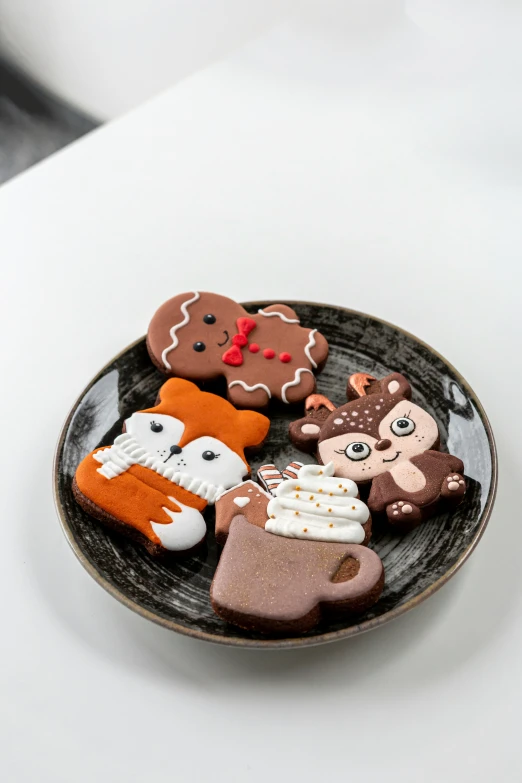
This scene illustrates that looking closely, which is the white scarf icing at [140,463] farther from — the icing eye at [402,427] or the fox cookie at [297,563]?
the icing eye at [402,427]

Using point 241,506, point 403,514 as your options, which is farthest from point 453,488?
point 241,506

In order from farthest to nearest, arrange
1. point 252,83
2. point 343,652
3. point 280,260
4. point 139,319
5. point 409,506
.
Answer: point 252,83 < point 280,260 < point 139,319 < point 409,506 < point 343,652

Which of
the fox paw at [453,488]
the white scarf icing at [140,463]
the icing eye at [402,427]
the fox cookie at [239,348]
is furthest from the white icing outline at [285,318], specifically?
the fox paw at [453,488]

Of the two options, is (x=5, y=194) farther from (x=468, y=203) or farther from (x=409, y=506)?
(x=409, y=506)

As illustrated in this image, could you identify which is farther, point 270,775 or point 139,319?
point 139,319

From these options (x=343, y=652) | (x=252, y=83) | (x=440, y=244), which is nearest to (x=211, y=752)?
(x=343, y=652)

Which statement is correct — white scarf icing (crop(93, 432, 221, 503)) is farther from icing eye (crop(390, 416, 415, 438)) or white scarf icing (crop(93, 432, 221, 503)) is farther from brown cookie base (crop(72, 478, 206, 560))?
icing eye (crop(390, 416, 415, 438))

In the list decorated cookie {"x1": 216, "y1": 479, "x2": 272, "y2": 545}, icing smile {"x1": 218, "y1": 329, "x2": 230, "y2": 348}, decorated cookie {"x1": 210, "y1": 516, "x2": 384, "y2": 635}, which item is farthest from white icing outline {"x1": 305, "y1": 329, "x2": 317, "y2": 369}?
decorated cookie {"x1": 210, "y1": 516, "x2": 384, "y2": 635}
